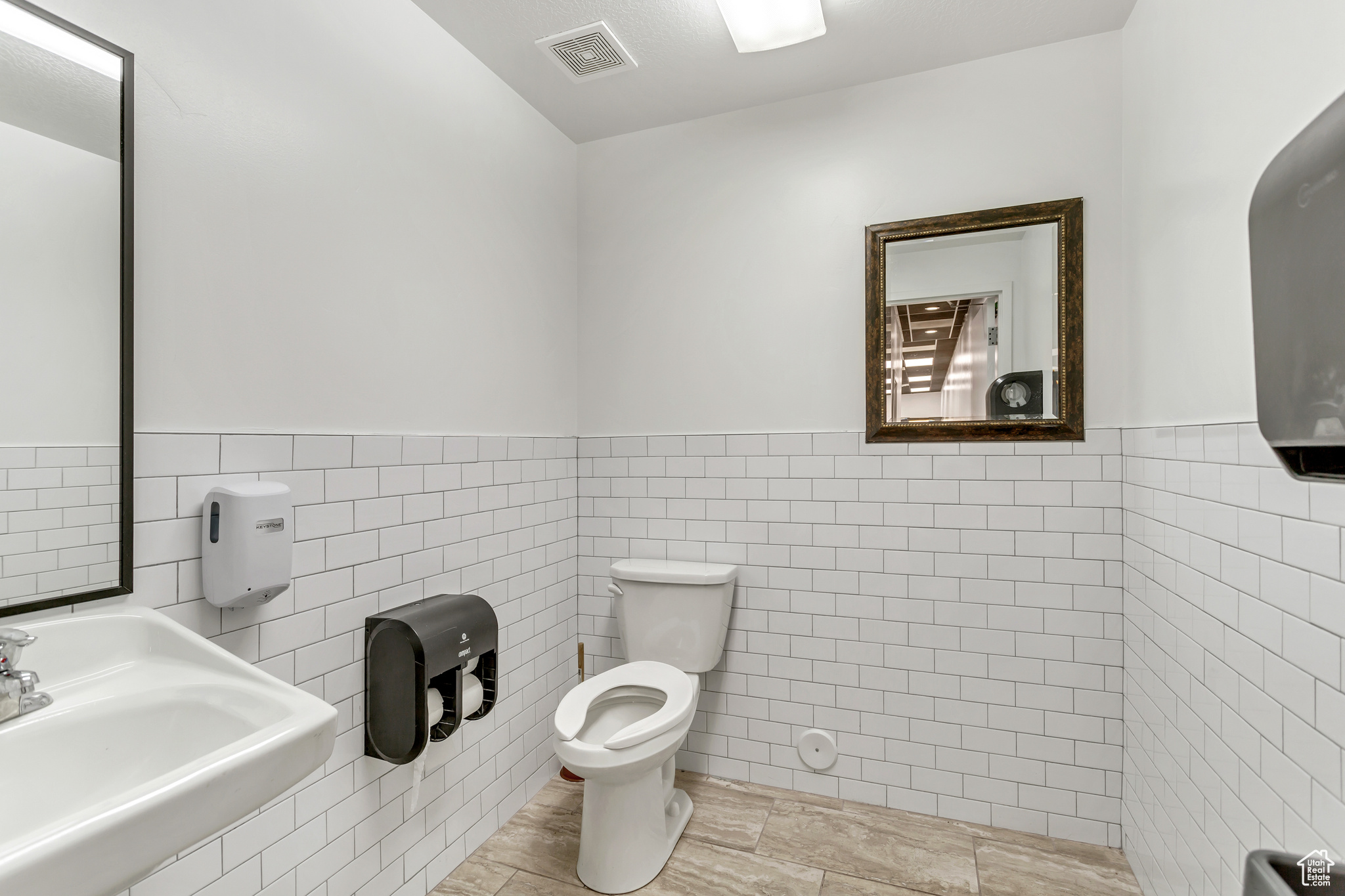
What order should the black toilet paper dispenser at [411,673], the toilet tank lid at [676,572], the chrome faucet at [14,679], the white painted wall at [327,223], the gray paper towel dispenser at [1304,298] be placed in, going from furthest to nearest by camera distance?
the toilet tank lid at [676,572] < the black toilet paper dispenser at [411,673] < the white painted wall at [327,223] < the chrome faucet at [14,679] < the gray paper towel dispenser at [1304,298]

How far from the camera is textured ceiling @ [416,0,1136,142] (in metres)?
1.83

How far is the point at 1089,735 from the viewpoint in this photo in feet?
6.55

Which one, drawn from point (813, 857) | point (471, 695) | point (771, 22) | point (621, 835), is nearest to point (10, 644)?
point (471, 695)

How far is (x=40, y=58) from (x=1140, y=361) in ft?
8.05

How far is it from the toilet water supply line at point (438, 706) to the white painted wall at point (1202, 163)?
1.83 m

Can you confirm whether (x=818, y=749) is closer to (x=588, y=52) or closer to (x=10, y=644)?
(x=10, y=644)

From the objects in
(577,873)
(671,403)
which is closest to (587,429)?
(671,403)

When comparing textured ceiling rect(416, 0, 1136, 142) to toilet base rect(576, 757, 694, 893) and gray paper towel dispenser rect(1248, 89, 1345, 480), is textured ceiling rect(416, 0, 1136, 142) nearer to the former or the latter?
gray paper towel dispenser rect(1248, 89, 1345, 480)

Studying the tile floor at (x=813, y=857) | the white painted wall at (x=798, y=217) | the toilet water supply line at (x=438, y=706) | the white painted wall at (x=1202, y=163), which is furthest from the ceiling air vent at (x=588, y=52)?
the tile floor at (x=813, y=857)

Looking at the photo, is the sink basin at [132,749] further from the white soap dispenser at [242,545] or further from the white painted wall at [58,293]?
the white painted wall at [58,293]

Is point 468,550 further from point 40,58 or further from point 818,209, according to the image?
point 818,209

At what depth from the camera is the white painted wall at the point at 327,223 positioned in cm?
123

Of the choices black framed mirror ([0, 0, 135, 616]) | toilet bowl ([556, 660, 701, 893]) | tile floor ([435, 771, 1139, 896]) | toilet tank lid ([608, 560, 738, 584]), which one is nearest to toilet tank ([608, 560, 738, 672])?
toilet tank lid ([608, 560, 738, 584])

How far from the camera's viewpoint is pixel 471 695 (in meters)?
1.77
